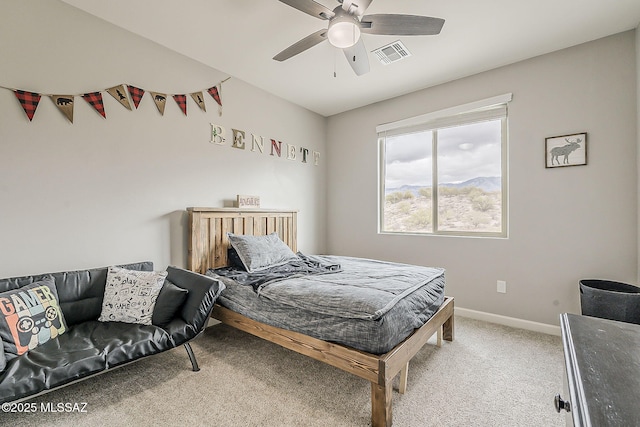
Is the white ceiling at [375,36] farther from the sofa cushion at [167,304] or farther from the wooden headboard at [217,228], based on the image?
the sofa cushion at [167,304]

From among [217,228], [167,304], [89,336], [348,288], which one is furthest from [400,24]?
[89,336]

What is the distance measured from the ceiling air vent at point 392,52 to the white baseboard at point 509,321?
273 centimetres

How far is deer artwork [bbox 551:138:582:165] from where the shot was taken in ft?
8.66

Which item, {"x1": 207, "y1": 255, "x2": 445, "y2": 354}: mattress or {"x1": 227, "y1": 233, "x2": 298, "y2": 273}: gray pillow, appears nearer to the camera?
{"x1": 207, "y1": 255, "x2": 445, "y2": 354}: mattress

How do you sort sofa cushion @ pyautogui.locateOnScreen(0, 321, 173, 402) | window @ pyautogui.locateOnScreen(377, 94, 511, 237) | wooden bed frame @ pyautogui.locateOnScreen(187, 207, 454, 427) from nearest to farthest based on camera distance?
sofa cushion @ pyautogui.locateOnScreen(0, 321, 173, 402), wooden bed frame @ pyautogui.locateOnScreen(187, 207, 454, 427), window @ pyautogui.locateOnScreen(377, 94, 511, 237)

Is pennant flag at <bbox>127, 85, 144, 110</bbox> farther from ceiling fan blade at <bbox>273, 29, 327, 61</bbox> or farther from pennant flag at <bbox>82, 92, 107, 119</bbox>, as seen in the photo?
ceiling fan blade at <bbox>273, 29, 327, 61</bbox>

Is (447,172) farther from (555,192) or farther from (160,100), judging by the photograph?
(160,100)

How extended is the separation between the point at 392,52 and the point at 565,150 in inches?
72.5

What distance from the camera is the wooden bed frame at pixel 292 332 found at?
60.6 inches

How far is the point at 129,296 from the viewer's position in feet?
6.77

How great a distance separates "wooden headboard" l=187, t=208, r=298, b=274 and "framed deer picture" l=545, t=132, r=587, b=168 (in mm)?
2883

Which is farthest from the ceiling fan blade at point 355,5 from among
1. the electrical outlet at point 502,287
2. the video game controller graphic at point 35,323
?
the electrical outlet at point 502,287

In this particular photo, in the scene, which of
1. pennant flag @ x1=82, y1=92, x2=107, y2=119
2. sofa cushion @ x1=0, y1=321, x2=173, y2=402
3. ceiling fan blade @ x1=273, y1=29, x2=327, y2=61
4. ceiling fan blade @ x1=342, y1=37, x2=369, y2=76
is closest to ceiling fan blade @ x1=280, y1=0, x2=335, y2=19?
ceiling fan blade @ x1=273, y1=29, x2=327, y2=61

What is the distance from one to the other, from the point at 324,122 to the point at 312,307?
3.36m
